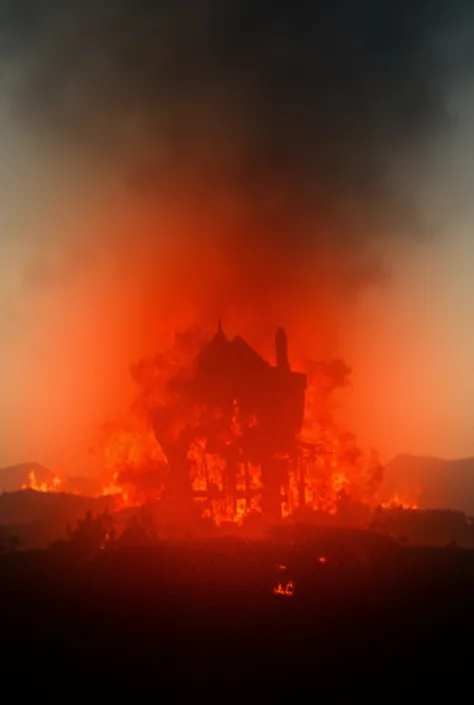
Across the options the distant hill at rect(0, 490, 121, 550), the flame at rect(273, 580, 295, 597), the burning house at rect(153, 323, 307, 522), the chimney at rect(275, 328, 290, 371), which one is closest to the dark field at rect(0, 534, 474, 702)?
the flame at rect(273, 580, 295, 597)

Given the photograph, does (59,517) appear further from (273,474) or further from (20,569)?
(20,569)

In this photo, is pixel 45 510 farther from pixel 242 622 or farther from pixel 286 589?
pixel 242 622

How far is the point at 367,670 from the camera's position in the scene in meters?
40.7

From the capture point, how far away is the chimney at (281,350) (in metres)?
99.4

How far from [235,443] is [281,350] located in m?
18.1

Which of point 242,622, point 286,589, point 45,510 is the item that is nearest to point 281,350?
point 45,510

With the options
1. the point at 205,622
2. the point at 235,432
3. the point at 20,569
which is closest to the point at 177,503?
the point at 235,432

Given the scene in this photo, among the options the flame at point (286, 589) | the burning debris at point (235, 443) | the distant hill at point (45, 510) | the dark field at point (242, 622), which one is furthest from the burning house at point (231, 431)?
the flame at point (286, 589)

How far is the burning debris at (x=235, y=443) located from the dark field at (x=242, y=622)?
84.2 ft

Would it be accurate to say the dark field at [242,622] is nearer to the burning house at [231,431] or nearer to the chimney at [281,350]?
the burning house at [231,431]

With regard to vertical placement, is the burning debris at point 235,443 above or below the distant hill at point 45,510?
above

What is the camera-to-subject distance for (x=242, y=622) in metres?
47.4

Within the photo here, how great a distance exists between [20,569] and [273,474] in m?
41.4

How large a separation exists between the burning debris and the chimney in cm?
15
